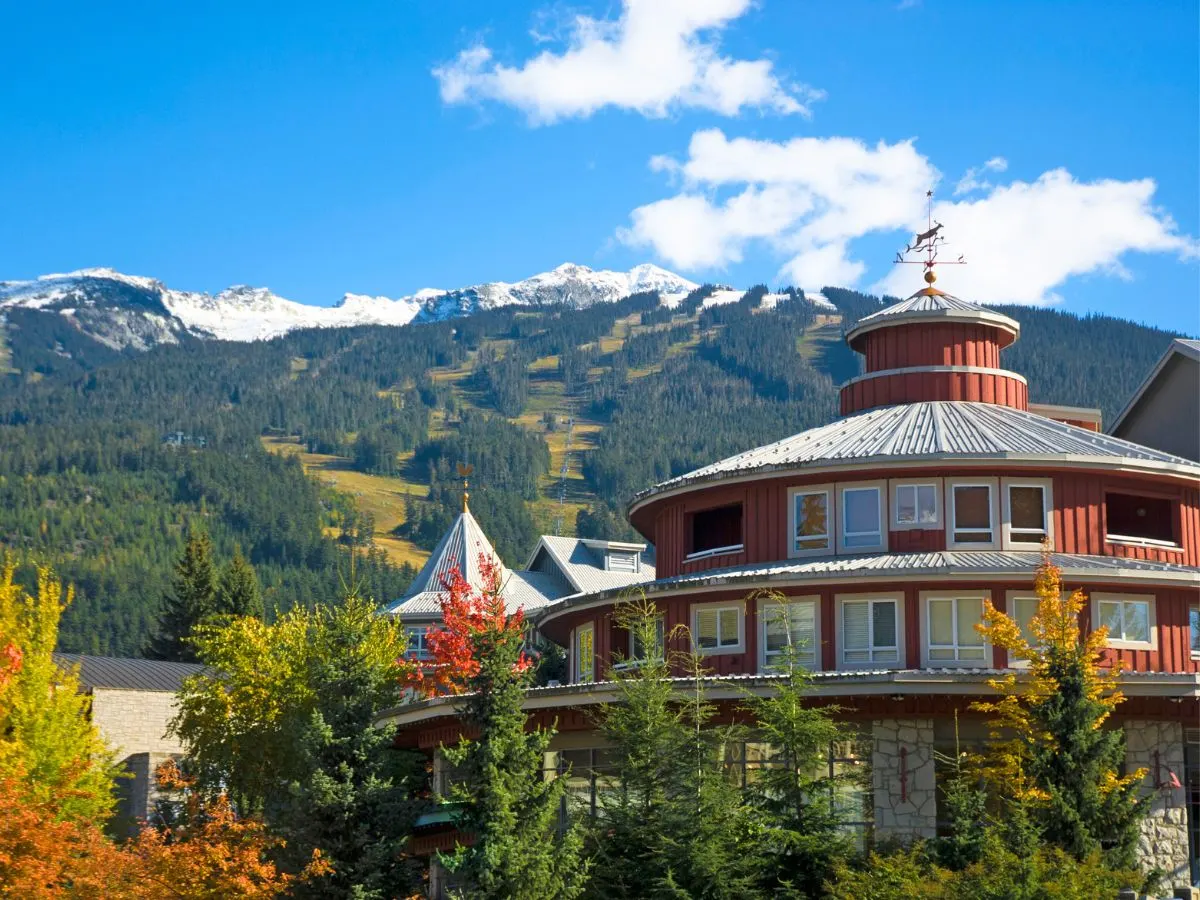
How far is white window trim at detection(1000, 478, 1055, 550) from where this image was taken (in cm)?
4088

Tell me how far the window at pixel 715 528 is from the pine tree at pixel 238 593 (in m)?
58.2

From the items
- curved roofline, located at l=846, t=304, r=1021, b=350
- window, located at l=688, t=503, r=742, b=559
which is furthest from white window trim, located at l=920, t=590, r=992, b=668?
curved roofline, located at l=846, t=304, r=1021, b=350

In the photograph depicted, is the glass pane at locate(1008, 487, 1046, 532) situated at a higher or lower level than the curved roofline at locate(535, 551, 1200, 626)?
higher

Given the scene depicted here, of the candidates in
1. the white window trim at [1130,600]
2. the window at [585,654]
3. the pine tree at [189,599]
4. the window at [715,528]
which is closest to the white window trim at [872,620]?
the white window trim at [1130,600]

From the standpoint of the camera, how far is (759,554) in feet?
141

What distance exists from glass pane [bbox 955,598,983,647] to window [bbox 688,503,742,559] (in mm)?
7692

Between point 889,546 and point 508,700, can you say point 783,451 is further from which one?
point 508,700

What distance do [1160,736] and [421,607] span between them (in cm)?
4308

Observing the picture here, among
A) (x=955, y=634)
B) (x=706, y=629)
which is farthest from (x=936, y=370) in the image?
(x=706, y=629)

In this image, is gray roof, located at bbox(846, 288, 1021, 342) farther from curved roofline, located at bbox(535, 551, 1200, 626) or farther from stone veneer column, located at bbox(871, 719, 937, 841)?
stone veneer column, located at bbox(871, 719, 937, 841)

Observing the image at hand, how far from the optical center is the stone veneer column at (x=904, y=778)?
34938 mm

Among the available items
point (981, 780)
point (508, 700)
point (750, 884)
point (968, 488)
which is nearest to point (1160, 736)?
point (981, 780)

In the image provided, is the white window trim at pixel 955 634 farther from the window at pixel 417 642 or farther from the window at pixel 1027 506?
the window at pixel 417 642

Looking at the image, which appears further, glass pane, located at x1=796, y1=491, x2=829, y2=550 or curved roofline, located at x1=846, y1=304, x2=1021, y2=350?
curved roofline, located at x1=846, y1=304, x2=1021, y2=350
